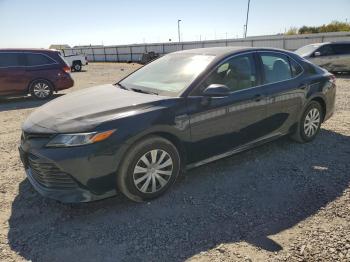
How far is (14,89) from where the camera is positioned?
10695 millimetres

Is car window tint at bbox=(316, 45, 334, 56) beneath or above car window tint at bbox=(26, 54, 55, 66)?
beneath

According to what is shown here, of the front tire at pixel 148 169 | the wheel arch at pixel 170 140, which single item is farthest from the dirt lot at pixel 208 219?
the wheel arch at pixel 170 140

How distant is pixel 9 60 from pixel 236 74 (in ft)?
28.9

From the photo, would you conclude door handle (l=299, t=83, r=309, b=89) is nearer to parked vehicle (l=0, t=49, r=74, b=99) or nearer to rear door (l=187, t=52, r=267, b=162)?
rear door (l=187, t=52, r=267, b=162)

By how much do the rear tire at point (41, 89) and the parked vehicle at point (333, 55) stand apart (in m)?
11.2

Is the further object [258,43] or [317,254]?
[258,43]

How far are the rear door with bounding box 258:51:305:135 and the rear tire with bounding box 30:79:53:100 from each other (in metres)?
8.47

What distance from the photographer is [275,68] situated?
16.1 feet

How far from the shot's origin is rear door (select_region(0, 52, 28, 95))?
10.5 meters

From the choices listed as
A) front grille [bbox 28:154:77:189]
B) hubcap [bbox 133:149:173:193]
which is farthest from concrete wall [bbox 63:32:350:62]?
front grille [bbox 28:154:77:189]

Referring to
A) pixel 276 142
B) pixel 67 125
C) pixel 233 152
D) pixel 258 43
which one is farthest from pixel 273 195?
pixel 258 43

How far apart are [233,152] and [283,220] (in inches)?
48.6

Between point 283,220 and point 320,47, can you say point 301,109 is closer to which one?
point 283,220

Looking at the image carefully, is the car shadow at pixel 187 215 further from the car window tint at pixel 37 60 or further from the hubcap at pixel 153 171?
the car window tint at pixel 37 60
